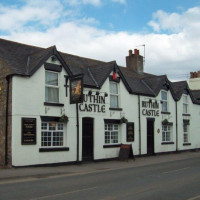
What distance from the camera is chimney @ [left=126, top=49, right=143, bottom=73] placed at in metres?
32.2

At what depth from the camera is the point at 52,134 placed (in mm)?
19016

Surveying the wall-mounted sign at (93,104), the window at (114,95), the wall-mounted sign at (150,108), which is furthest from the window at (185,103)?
the wall-mounted sign at (93,104)

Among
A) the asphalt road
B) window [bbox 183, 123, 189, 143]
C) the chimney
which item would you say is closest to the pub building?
window [bbox 183, 123, 189, 143]

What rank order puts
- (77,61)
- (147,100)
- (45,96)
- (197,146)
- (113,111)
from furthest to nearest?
(197,146) < (147,100) < (77,61) < (113,111) < (45,96)

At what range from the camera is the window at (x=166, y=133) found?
92.8 ft

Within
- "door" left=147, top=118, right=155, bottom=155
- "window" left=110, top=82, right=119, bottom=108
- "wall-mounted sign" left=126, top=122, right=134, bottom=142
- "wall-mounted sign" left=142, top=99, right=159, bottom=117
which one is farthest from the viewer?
"door" left=147, top=118, right=155, bottom=155

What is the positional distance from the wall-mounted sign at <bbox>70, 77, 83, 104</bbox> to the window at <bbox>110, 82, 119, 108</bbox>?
4712 millimetres

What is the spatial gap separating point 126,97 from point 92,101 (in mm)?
3951

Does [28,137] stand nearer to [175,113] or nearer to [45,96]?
[45,96]

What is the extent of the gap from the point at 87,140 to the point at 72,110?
2.45m

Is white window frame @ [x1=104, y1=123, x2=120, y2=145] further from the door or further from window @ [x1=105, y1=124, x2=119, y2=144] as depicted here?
the door

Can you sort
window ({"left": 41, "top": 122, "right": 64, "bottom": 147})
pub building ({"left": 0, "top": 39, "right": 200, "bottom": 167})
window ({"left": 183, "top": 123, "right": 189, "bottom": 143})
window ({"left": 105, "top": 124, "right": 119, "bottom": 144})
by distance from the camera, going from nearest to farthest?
pub building ({"left": 0, "top": 39, "right": 200, "bottom": 167})
window ({"left": 41, "top": 122, "right": 64, "bottom": 147})
window ({"left": 105, "top": 124, "right": 119, "bottom": 144})
window ({"left": 183, "top": 123, "right": 189, "bottom": 143})

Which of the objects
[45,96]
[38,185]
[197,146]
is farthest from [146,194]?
[197,146]

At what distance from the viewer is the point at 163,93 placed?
94.1 feet
